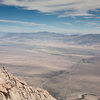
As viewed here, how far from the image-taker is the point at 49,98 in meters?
38.7

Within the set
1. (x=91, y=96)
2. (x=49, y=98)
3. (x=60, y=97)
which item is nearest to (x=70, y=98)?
(x=60, y=97)

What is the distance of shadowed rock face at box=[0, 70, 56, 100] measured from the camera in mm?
25797

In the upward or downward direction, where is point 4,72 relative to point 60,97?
upward

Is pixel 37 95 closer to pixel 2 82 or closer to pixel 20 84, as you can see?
pixel 20 84

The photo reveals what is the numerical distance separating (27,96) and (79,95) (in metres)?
130

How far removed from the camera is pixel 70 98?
139875mm

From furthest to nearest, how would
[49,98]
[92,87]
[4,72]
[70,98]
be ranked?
[92,87] → [70,98] → [49,98] → [4,72]

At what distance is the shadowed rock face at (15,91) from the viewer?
25.8 metres

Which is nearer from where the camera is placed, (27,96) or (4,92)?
(4,92)

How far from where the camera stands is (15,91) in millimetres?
28422

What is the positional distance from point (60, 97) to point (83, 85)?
6377 cm

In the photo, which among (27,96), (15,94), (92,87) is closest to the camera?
(15,94)

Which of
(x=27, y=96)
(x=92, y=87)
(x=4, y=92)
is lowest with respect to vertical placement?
(x=92, y=87)

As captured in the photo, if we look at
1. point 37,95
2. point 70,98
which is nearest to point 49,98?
point 37,95
